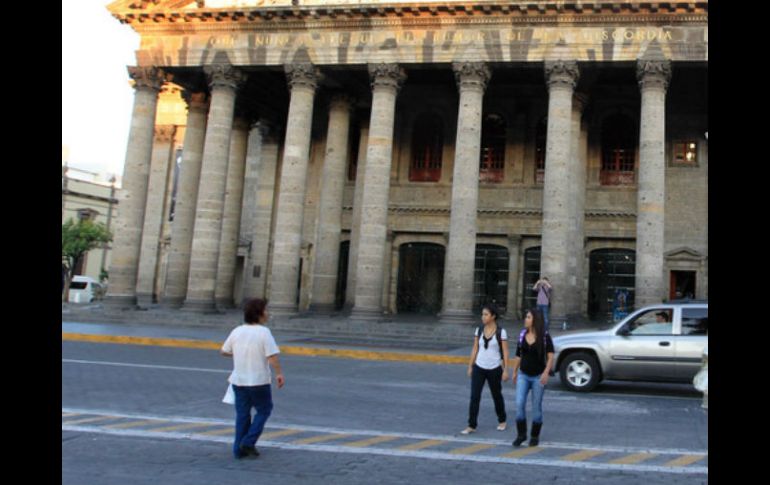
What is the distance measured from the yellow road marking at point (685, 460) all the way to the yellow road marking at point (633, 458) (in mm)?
285

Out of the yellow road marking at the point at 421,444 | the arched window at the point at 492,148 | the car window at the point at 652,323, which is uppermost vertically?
the arched window at the point at 492,148

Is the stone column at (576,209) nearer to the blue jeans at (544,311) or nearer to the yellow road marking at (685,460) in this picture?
the blue jeans at (544,311)

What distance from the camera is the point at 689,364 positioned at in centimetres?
1302

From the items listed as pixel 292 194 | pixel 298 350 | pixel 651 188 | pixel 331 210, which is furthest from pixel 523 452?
pixel 331 210

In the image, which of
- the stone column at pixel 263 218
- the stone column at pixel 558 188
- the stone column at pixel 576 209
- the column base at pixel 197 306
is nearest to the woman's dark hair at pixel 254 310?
the stone column at pixel 558 188

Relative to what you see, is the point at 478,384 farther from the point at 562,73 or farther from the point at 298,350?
the point at 562,73

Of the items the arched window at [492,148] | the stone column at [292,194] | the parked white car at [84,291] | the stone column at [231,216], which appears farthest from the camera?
the parked white car at [84,291]

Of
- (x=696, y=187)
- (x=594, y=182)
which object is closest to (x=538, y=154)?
(x=594, y=182)

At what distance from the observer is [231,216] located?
104ft

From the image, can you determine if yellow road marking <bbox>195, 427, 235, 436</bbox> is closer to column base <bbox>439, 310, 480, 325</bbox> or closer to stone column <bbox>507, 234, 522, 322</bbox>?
column base <bbox>439, 310, 480, 325</bbox>

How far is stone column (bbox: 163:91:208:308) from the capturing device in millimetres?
28562

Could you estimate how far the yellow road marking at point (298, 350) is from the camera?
18750 mm
